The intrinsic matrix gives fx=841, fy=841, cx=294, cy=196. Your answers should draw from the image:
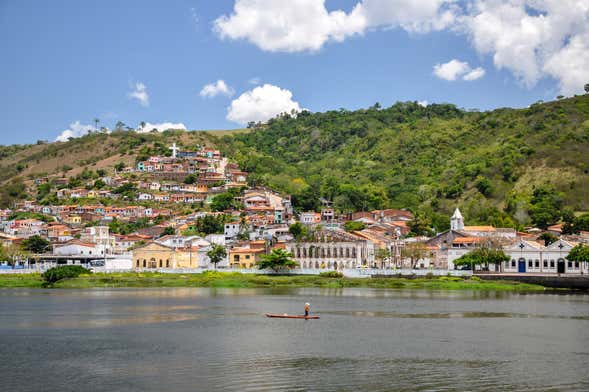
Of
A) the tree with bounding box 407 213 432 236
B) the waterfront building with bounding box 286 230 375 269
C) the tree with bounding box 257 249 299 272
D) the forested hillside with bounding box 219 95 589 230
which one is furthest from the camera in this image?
the forested hillside with bounding box 219 95 589 230

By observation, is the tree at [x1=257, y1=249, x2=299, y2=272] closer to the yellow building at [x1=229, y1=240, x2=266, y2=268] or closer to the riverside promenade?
the yellow building at [x1=229, y1=240, x2=266, y2=268]

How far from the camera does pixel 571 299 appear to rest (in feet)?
253

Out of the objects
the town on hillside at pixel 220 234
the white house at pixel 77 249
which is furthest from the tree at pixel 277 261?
the white house at pixel 77 249

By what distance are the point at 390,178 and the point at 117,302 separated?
12707 centimetres

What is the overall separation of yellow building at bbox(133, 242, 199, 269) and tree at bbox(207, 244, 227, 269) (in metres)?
4.52

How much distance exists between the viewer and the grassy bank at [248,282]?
3671 inches

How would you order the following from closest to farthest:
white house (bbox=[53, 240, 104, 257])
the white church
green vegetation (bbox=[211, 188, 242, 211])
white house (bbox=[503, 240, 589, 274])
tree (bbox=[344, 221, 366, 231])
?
white house (bbox=[503, 240, 589, 274]) → the white church → white house (bbox=[53, 240, 104, 257]) → tree (bbox=[344, 221, 366, 231]) → green vegetation (bbox=[211, 188, 242, 211])

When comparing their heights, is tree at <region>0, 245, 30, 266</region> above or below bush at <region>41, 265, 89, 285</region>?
above

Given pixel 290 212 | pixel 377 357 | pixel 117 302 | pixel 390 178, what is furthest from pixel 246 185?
pixel 377 357

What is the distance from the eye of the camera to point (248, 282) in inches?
3922

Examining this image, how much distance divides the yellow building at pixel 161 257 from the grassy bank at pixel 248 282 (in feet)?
37.0

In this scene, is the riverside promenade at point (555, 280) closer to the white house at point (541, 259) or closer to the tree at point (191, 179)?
the white house at point (541, 259)

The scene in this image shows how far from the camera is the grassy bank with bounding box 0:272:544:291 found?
9325cm

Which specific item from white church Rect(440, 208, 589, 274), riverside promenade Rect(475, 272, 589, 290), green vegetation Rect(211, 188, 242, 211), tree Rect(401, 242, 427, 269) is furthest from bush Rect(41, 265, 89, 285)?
green vegetation Rect(211, 188, 242, 211)
